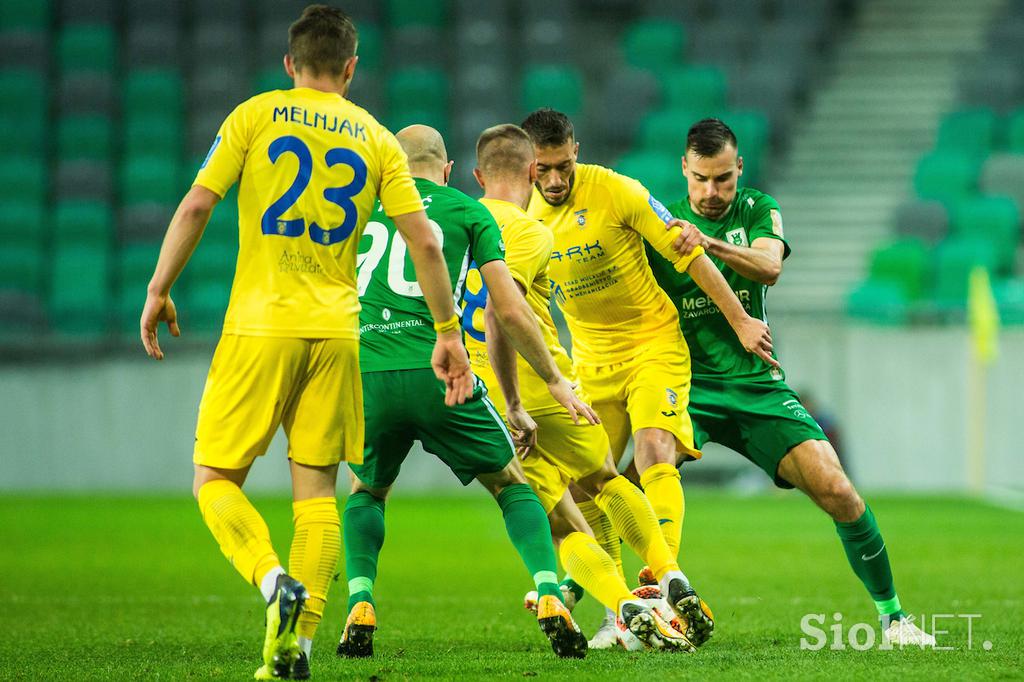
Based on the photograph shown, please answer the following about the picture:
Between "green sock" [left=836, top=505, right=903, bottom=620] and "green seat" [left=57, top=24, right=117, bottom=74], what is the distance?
58.0ft

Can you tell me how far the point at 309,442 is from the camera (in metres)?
5.08

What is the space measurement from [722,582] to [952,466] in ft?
31.6

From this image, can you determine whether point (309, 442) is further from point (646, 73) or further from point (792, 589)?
point (646, 73)

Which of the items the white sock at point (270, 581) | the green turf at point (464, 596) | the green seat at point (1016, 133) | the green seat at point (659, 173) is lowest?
the green turf at point (464, 596)

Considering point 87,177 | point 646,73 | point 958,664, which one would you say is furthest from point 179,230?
point 646,73

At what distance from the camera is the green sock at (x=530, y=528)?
5.77 metres

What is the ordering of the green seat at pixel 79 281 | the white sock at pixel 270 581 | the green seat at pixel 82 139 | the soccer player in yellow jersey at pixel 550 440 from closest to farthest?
the white sock at pixel 270 581
the soccer player in yellow jersey at pixel 550 440
the green seat at pixel 79 281
the green seat at pixel 82 139

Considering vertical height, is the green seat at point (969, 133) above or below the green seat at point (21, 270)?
above

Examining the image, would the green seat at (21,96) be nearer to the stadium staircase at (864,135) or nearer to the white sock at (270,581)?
the stadium staircase at (864,135)

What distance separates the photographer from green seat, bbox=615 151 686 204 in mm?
19391

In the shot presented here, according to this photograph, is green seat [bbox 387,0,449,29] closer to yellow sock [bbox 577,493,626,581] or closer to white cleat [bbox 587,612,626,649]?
yellow sock [bbox 577,493,626,581]

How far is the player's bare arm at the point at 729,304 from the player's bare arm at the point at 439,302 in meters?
1.45

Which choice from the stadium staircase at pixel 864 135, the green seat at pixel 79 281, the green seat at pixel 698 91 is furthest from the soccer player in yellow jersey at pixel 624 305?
the green seat at pixel 698 91

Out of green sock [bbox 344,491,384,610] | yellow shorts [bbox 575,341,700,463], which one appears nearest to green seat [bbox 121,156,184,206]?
yellow shorts [bbox 575,341,700,463]
